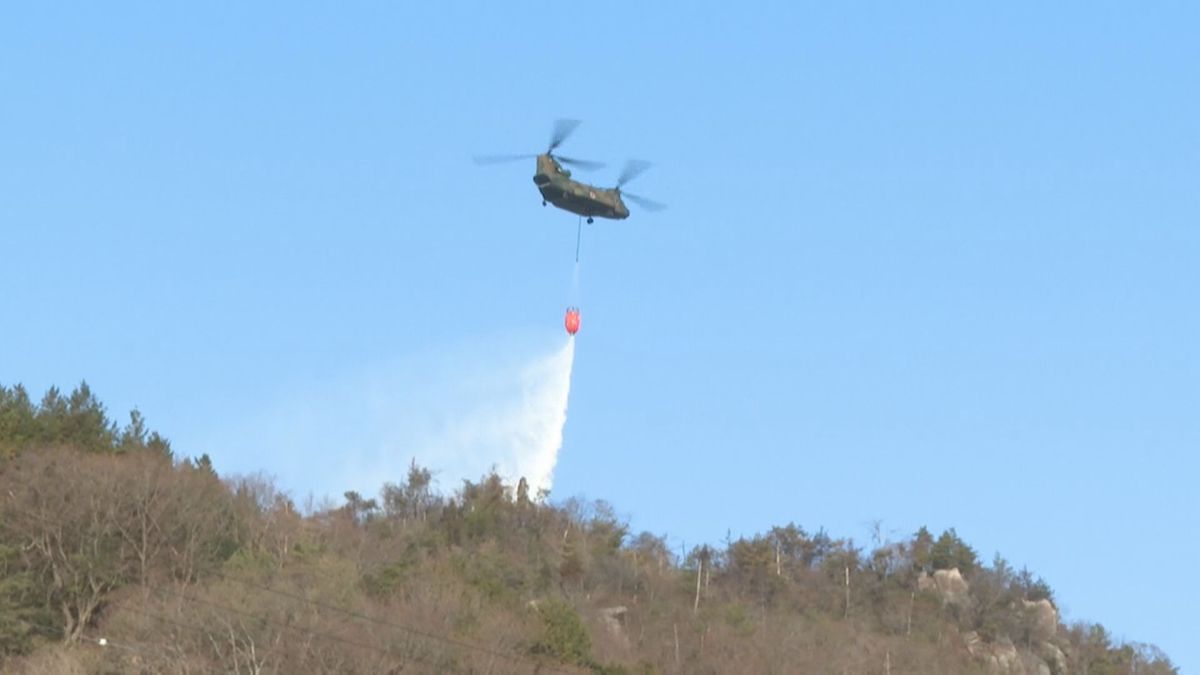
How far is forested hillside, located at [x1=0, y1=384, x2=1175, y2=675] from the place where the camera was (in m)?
56.0

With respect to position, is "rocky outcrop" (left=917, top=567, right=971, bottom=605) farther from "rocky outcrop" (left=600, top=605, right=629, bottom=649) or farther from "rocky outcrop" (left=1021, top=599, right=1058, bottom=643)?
"rocky outcrop" (left=600, top=605, right=629, bottom=649)

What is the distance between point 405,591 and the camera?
62.7 m

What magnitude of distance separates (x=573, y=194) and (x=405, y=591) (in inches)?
509

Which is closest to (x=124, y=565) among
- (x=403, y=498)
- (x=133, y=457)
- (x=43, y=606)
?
(x=43, y=606)

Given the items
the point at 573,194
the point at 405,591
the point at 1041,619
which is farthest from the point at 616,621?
the point at 1041,619

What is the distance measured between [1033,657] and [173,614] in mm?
51719

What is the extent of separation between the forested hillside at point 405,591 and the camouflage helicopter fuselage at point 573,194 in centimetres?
1202

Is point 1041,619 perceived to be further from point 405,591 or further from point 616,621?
point 405,591

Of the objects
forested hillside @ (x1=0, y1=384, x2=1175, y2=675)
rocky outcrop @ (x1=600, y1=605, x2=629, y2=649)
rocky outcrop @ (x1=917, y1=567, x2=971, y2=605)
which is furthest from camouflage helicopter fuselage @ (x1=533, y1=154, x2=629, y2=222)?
rocky outcrop @ (x1=917, y1=567, x2=971, y2=605)

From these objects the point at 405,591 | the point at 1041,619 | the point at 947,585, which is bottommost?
the point at 405,591

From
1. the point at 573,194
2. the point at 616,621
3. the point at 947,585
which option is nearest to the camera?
the point at 573,194

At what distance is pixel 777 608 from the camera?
9169cm

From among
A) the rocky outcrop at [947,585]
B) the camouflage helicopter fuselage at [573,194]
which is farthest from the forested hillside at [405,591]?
the camouflage helicopter fuselage at [573,194]

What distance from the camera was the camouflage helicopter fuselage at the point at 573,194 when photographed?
58.9m
